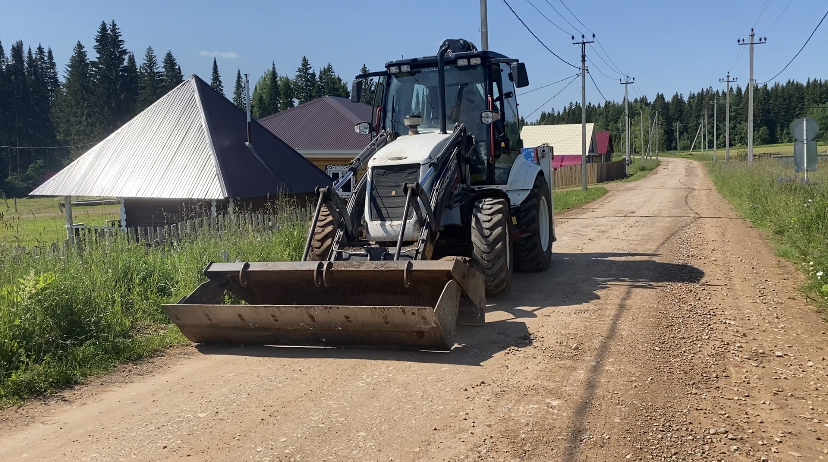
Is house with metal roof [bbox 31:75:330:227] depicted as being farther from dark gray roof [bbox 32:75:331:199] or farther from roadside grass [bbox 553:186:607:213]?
roadside grass [bbox 553:186:607:213]

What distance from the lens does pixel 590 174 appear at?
4969 centimetres

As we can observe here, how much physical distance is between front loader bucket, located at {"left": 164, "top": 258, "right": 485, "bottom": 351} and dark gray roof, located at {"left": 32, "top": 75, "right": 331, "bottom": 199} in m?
10.3

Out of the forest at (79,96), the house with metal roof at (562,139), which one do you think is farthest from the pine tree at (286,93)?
the house with metal roof at (562,139)

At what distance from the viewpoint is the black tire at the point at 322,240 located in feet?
25.3

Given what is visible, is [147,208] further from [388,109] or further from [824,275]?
[824,275]

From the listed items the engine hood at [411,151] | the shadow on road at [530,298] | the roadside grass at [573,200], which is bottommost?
the shadow on road at [530,298]

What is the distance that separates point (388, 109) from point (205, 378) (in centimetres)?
482

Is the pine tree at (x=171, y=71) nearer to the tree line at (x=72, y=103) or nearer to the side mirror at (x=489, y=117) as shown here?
the tree line at (x=72, y=103)

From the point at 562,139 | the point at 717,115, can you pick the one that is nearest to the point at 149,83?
the point at 562,139

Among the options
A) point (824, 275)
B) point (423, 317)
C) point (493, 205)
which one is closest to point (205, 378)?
point (423, 317)

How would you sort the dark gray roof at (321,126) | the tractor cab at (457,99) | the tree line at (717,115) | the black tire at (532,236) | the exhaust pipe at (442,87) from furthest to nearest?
1. the tree line at (717,115)
2. the dark gray roof at (321,126)
3. the black tire at (532,236)
4. the tractor cab at (457,99)
5. the exhaust pipe at (442,87)

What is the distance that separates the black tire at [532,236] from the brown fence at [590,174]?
122ft

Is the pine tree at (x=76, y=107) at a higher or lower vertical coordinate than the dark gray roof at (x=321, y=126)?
higher

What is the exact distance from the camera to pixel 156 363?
6.30 m
